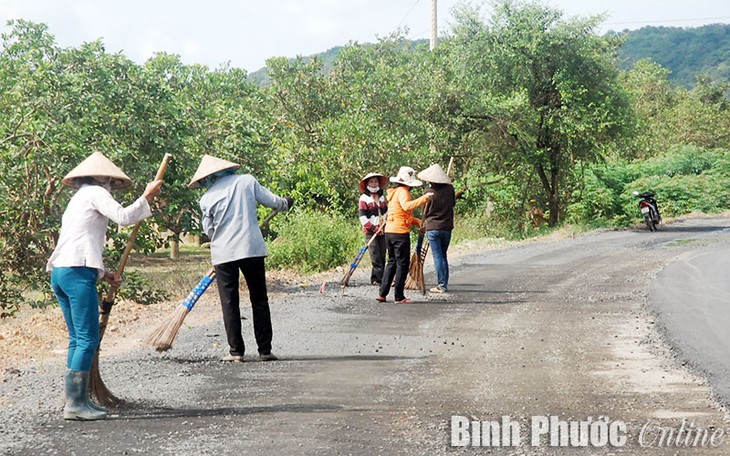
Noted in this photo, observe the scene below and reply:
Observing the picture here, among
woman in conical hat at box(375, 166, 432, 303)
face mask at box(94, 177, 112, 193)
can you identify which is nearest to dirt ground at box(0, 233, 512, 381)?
face mask at box(94, 177, 112, 193)

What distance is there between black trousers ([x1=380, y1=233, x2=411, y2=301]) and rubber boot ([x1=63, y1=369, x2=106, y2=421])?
23.2 ft

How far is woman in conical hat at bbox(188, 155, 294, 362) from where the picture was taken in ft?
30.0

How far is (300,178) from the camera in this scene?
85.9 ft

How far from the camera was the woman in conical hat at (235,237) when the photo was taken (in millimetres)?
9156

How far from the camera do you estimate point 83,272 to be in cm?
706

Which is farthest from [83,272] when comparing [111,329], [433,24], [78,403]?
[433,24]

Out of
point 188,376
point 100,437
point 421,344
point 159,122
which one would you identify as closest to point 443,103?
point 159,122

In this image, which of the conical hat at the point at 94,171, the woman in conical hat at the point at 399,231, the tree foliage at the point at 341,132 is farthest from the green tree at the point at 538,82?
the conical hat at the point at 94,171

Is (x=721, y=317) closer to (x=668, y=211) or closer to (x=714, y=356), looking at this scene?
(x=714, y=356)

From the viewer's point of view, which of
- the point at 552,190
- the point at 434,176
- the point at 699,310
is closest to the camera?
the point at 699,310

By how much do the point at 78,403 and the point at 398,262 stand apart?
7.21 metres

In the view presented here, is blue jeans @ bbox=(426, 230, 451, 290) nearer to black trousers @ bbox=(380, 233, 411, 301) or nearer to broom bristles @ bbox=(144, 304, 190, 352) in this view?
black trousers @ bbox=(380, 233, 411, 301)

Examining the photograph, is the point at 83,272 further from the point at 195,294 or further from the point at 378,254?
the point at 378,254

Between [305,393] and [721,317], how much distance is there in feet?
22.3
